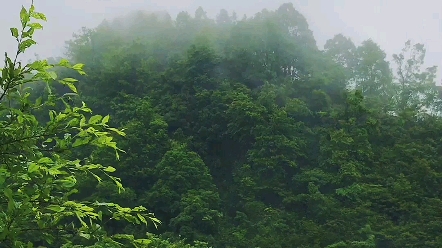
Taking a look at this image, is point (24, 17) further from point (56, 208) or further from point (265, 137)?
point (265, 137)

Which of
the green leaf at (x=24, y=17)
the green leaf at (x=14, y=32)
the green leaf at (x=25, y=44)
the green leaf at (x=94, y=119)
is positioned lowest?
the green leaf at (x=94, y=119)

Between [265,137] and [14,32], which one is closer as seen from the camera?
[14,32]

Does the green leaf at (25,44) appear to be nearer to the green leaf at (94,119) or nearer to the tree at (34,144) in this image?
the tree at (34,144)

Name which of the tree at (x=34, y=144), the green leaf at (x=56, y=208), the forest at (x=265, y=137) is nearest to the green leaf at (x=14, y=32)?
the tree at (x=34, y=144)

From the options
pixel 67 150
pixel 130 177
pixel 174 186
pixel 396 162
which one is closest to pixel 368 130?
pixel 396 162

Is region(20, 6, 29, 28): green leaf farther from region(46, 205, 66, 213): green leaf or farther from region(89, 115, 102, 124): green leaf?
region(46, 205, 66, 213): green leaf

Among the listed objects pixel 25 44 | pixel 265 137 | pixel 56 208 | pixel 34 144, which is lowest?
pixel 56 208

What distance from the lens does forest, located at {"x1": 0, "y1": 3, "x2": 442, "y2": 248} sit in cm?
1319

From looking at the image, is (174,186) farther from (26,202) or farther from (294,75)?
(26,202)

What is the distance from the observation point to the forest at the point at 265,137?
13.2m

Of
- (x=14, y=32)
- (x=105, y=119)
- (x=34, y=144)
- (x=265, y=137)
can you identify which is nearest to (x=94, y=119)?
(x=105, y=119)

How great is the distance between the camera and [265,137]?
1636 cm

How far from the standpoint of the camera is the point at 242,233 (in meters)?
13.4

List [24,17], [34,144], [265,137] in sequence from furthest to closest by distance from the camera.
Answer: [265,137] < [34,144] < [24,17]
